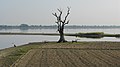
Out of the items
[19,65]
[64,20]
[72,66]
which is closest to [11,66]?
[19,65]

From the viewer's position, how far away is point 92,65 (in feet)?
54.1

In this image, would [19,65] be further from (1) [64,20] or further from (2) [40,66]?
(1) [64,20]

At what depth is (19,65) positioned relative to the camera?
16688 millimetres

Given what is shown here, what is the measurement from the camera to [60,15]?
43.2 m

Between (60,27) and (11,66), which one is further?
(60,27)

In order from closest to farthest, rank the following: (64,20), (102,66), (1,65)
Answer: (102,66) < (1,65) < (64,20)

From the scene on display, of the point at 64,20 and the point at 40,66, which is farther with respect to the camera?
the point at 64,20

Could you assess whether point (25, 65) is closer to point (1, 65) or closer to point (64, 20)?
point (1, 65)

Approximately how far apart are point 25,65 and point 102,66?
4463 millimetres

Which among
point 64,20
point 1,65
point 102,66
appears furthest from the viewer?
point 64,20

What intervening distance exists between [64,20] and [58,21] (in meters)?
1.11

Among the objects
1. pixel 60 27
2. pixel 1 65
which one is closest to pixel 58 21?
pixel 60 27

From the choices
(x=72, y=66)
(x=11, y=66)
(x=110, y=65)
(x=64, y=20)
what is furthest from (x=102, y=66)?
(x=64, y=20)

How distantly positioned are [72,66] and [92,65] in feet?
3.96
